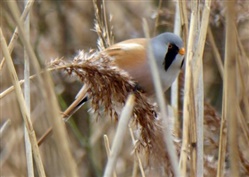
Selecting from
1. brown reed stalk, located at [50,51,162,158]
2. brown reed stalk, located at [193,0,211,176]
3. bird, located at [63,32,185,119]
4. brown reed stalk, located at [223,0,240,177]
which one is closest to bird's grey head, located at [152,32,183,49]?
bird, located at [63,32,185,119]

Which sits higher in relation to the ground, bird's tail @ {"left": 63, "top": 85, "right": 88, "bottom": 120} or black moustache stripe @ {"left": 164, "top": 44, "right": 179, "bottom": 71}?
black moustache stripe @ {"left": 164, "top": 44, "right": 179, "bottom": 71}

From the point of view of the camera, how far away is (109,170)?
1.12 meters

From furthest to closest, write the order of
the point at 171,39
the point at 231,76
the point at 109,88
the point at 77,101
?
the point at 171,39 < the point at 77,101 < the point at 109,88 < the point at 231,76

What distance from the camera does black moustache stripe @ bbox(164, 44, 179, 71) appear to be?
1.95 metres

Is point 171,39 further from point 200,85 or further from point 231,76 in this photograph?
point 231,76

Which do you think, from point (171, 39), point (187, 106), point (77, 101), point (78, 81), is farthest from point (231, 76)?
point (78, 81)

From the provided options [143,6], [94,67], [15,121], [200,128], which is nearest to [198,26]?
[200,128]

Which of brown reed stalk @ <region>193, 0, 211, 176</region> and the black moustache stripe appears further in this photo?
the black moustache stripe

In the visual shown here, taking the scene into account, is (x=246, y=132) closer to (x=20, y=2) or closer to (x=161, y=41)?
(x=161, y=41)

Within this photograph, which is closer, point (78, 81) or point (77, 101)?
point (77, 101)

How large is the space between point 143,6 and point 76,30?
41cm

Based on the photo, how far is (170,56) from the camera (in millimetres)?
1983

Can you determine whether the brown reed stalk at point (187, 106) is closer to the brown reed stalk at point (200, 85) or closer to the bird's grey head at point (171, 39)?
the brown reed stalk at point (200, 85)

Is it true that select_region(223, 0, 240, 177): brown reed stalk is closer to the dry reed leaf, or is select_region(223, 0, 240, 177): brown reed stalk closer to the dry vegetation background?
the dry reed leaf
